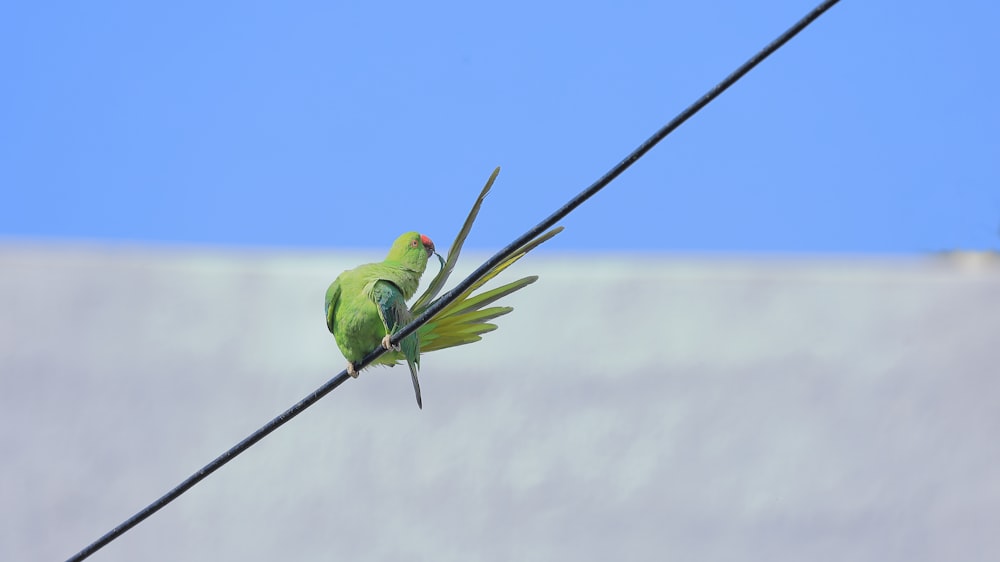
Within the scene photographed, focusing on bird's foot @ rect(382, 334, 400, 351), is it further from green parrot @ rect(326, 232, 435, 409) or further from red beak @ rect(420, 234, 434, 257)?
red beak @ rect(420, 234, 434, 257)

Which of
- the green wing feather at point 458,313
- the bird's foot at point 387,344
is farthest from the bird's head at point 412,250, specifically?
the bird's foot at point 387,344

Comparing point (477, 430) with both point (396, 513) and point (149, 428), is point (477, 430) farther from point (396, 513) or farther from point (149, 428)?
point (149, 428)

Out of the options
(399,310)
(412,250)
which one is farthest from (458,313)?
(412,250)

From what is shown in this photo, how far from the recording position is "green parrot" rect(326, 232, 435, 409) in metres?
2.95

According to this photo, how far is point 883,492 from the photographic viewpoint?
4.86 meters

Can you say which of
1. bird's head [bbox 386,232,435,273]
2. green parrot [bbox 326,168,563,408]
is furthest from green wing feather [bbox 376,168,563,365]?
bird's head [bbox 386,232,435,273]

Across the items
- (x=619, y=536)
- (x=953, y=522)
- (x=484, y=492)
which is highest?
(x=484, y=492)

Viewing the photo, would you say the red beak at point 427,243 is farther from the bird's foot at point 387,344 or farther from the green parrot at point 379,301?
the bird's foot at point 387,344

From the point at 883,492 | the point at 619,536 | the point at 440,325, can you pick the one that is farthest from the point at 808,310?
the point at 440,325

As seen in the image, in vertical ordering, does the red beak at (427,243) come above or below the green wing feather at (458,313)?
above

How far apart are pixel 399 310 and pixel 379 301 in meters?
0.06

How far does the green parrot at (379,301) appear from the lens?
295 centimetres

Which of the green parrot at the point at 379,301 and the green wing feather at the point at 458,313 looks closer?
the green wing feather at the point at 458,313

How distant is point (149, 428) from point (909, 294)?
341 cm
